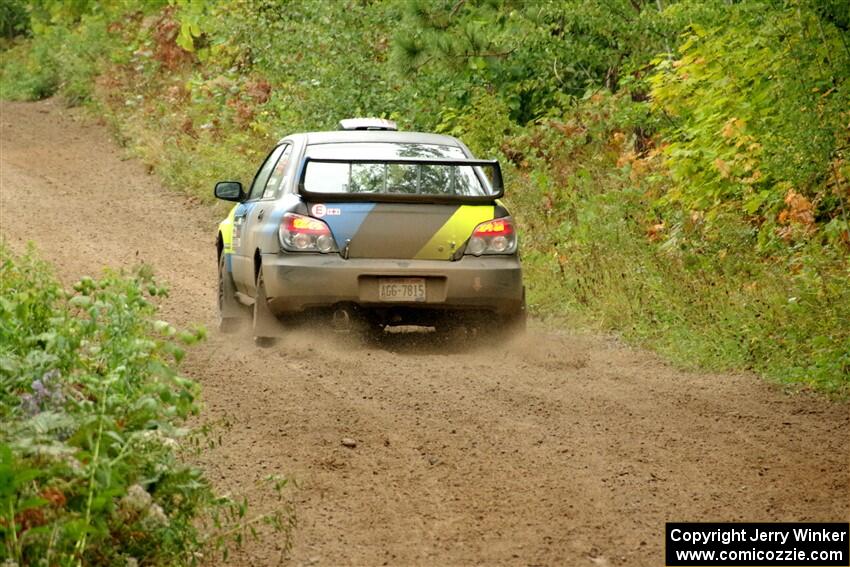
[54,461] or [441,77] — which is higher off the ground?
[441,77]

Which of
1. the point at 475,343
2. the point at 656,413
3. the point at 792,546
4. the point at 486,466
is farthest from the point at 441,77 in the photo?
the point at 792,546

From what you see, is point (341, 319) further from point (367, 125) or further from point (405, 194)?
point (367, 125)

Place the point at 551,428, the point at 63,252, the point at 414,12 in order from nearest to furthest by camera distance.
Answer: the point at 551,428, the point at 63,252, the point at 414,12

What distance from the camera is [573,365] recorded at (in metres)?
10.4

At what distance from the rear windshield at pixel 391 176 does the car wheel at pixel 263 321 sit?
817 mm

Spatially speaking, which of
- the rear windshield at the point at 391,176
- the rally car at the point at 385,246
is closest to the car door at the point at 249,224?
the rally car at the point at 385,246

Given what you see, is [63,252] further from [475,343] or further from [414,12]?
[475,343]

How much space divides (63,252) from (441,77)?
5.57 m

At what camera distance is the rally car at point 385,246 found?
10562mm

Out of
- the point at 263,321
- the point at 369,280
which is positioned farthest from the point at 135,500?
the point at 263,321

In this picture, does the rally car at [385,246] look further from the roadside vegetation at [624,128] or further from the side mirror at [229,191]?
the roadside vegetation at [624,128]

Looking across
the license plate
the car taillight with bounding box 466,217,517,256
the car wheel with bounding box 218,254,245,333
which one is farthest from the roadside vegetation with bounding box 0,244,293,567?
the car wheel with bounding box 218,254,245,333

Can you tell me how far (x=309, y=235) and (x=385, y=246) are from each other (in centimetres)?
54

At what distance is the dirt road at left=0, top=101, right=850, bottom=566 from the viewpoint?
604 centimetres
